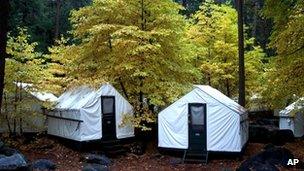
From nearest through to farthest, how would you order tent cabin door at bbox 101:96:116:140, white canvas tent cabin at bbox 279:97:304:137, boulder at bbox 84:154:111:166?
boulder at bbox 84:154:111:166 → tent cabin door at bbox 101:96:116:140 → white canvas tent cabin at bbox 279:97:304:137

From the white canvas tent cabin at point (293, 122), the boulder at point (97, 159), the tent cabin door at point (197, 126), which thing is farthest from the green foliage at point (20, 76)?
the white canvas tent cabin at point (293, 122)

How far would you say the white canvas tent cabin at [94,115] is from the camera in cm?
1959

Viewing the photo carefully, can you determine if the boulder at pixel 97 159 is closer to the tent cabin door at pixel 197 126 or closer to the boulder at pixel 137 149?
the boulder at pixel 137 149

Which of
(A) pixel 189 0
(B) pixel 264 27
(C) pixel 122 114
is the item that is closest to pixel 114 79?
(C) pixel 122 114

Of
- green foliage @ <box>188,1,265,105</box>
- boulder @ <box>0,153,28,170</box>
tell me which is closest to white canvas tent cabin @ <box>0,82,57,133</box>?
boulder @ <box>0,153,28,170</box>

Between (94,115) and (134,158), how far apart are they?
2.84 metres

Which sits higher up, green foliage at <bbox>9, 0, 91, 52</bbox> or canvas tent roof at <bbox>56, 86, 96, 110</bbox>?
green foliage at <bbox>9, 0, 91, 52</bbox>

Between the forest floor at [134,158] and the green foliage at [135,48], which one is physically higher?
the green foliage at [135,48]

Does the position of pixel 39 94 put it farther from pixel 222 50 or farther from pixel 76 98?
pixel 222 50

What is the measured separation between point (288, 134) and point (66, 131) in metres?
11.5

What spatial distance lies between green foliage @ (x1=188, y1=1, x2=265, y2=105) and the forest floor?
19.0ft

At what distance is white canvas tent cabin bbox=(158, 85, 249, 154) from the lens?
60.2 ft

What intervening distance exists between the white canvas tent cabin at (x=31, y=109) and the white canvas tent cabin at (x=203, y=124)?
6768 mm

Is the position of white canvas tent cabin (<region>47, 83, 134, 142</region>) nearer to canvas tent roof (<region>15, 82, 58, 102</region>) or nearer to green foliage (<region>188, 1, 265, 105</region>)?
canvas tent roof (<region>15, 82, 58, 102</region>)
